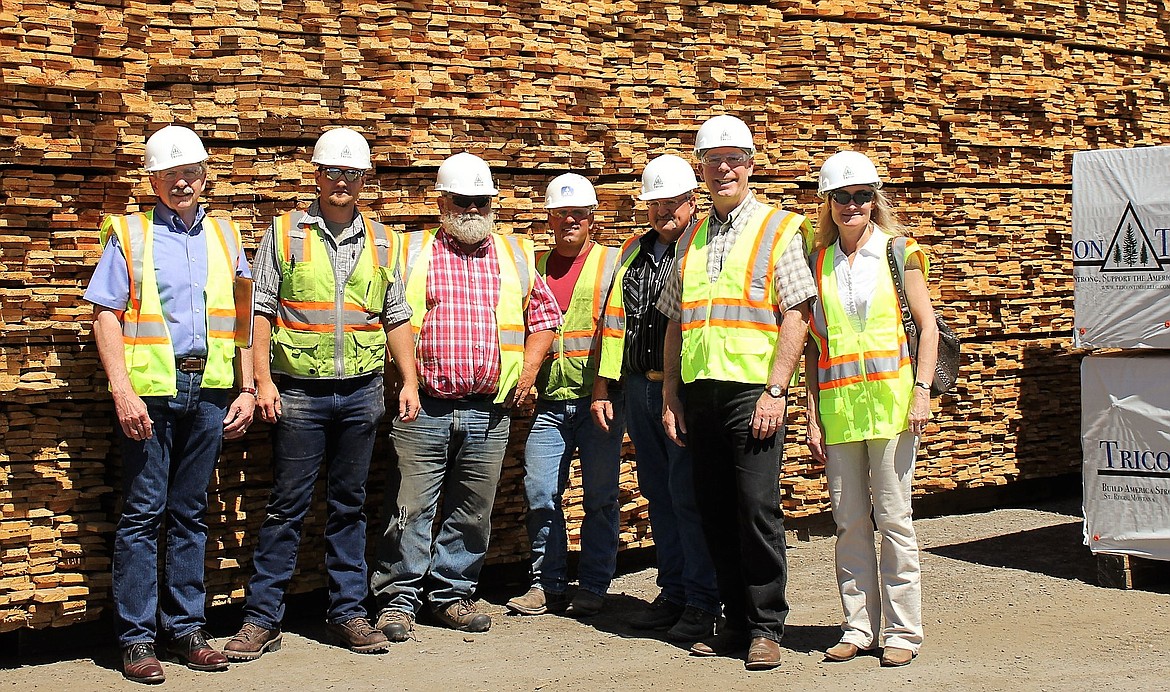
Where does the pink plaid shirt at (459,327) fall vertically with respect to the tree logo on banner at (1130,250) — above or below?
below

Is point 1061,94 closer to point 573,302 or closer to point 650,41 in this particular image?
point 650,41

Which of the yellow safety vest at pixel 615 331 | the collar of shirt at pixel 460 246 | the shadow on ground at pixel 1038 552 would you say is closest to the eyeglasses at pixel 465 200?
the collar of shirt at pixel 460 246

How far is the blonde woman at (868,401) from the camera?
561 cm

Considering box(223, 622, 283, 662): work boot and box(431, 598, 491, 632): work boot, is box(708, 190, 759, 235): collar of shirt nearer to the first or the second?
box(431, 598, 491, 632): work boot

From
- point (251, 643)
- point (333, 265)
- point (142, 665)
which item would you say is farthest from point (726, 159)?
point (142, 665)

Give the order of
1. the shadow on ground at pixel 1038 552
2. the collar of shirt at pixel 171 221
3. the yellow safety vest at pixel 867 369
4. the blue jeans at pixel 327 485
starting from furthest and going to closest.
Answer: the shadow on ground at pixel 1038 552 < the blue jeans at pixel 327 485 < the collar of shirt at pixel 171 221 < the yellow safety vest at pixel 867 369

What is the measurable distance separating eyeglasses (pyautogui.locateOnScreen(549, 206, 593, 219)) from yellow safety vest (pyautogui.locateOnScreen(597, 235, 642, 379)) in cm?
33

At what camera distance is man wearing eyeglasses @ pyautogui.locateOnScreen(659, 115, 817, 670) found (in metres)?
5.64

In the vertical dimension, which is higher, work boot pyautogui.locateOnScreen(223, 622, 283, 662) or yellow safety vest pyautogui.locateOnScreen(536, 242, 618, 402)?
yellow safety vest pyautogui.locateOnScreen(536, 242, 618, 402)

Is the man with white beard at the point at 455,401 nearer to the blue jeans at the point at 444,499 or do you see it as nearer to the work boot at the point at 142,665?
the blue jeans at the point at 444,499

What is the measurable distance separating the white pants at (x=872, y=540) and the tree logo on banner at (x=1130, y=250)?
2.03 metres

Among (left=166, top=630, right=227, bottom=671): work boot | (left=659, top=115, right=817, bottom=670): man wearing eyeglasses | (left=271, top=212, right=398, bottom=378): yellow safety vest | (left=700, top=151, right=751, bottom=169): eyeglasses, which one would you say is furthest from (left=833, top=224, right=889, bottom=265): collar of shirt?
(left=166, top=630, right=227, bottom=671): work boot

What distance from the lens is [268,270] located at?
591cm

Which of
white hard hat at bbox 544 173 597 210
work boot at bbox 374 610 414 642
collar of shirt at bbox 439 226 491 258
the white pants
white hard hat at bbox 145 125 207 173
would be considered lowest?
work boot at bbox 374 610 414 642
